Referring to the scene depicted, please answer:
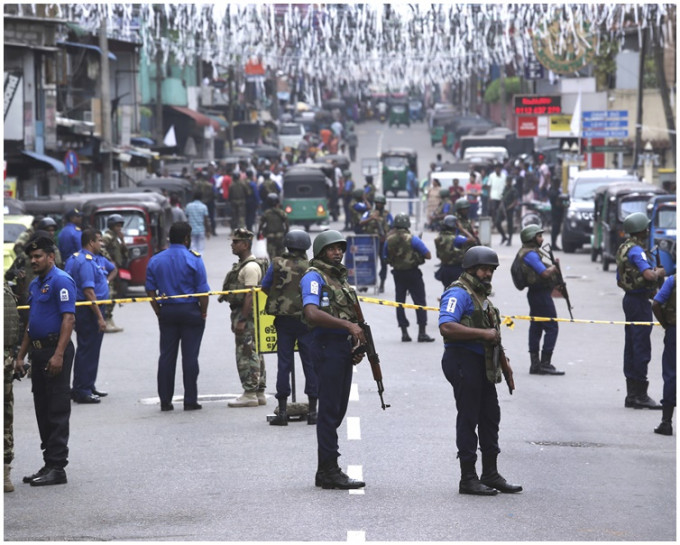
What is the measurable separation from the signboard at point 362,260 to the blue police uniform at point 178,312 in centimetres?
1167

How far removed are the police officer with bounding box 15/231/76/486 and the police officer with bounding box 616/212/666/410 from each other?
18.0ft

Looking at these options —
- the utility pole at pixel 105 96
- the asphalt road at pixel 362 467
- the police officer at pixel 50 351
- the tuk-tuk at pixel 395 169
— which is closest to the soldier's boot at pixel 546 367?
the asphalt road at pixel 362 467

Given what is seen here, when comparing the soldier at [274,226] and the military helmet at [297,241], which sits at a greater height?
the military helmet at [297,241]

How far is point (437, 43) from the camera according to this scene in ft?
204

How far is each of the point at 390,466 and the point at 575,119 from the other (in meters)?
41.8

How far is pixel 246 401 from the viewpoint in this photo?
13594 mm

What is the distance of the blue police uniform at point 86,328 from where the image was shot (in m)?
14.3

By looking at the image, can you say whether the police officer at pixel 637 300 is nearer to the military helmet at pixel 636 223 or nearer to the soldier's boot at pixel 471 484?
the military helmet at pixel 636 223

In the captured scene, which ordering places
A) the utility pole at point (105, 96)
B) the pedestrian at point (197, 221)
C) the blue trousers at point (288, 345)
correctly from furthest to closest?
the utility pole at point (105, 96)
the pedestrian at point (197, 221)
the blue trousers at point (288, 345)

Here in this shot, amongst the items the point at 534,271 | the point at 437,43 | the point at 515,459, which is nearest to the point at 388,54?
the point at 437,43

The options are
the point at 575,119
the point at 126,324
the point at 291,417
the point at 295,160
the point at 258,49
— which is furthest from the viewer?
the point at 295,160

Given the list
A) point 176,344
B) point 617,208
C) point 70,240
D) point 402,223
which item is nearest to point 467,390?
point 176,344

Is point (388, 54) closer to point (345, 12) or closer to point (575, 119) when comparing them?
point (575, 119)

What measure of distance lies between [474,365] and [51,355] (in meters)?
2.87
